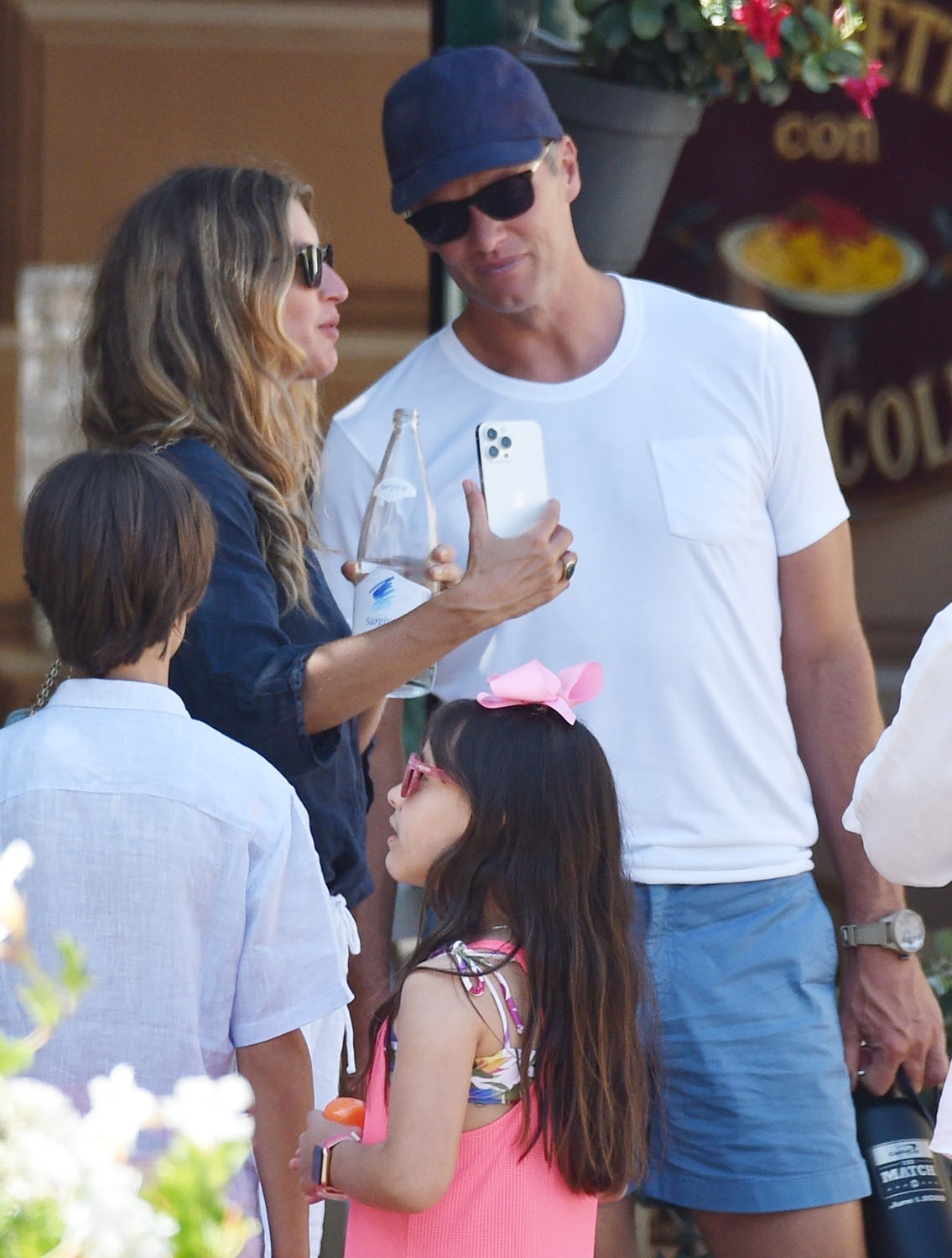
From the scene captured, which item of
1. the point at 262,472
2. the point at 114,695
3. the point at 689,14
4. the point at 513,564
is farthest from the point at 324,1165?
the point at 689,14

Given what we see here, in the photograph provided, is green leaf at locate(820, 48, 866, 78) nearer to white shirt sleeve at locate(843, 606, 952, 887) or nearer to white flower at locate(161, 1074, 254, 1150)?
white shirt sleeve at locate(843, 606, 952, 887)

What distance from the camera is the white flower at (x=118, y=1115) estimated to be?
85 centimetres

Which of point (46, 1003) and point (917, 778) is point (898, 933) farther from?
point (46, 1003)

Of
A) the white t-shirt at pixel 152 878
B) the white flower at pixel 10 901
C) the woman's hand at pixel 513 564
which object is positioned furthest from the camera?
the woman's hand at pixel 513 564

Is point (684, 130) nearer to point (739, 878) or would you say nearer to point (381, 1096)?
point (739, 878)

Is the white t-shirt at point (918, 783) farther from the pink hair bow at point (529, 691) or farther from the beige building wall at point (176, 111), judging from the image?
the beige building wall at point (176, 111)

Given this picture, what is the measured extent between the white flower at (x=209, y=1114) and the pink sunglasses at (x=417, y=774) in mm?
1225

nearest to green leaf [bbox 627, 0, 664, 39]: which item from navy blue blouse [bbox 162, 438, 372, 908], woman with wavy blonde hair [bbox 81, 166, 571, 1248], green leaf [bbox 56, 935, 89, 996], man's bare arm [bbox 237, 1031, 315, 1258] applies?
woman with wavy blonde hair [bbox 81, 166, 571, 1248]

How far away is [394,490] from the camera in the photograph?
2.52 metres

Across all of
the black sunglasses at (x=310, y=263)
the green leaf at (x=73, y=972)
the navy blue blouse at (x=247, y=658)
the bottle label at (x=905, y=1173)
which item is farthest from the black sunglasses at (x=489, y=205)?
the green leaf at (x=73, y=972)

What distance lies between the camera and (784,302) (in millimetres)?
4148

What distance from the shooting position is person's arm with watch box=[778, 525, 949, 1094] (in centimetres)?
260

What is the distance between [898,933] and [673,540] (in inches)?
26.0

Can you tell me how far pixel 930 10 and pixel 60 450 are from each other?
2.20 meters
